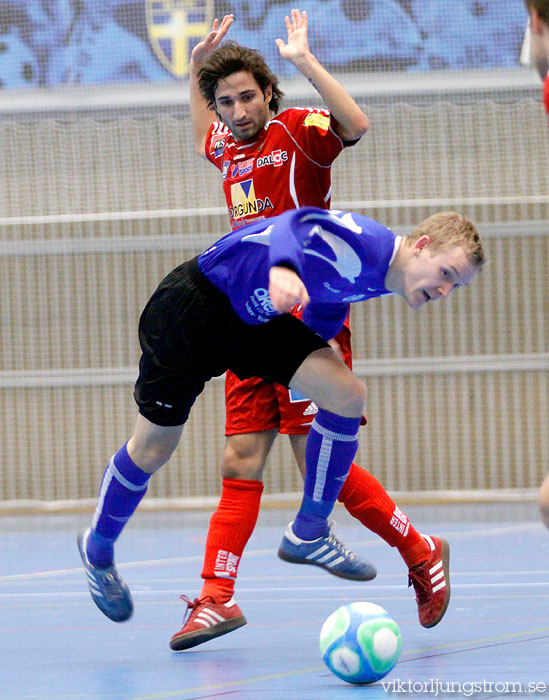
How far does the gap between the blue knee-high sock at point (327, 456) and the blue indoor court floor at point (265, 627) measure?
450 millimetres

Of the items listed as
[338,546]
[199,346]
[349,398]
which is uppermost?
[199,346]

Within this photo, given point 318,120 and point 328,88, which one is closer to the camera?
point 328,88

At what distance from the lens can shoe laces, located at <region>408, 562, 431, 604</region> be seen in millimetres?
3570

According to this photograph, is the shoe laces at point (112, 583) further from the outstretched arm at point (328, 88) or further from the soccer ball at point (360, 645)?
the outstretched arm at point (328, 88)

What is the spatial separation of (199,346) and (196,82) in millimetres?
1176

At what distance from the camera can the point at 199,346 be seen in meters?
3.35

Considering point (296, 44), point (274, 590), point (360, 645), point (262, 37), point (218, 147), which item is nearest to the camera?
point (360, 645)

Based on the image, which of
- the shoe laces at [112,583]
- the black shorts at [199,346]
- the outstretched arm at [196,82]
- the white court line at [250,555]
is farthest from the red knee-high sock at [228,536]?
the white court line at [250,555]

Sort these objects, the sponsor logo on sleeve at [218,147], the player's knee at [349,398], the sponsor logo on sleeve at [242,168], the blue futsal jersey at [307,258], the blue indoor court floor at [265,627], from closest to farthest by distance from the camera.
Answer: the blue indoor court floor at [265,627] < the blue futsal jersey at [307,258] < the player's knee at [349,398] < the sponsor logo on sleeve at [242,168] < the sponsor logo on sleeve at [218,147]

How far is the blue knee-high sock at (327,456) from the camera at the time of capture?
3.41 metres

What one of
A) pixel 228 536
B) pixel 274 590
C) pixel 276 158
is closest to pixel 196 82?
pixel 276 158

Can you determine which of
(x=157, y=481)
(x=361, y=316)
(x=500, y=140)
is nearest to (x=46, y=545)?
(x=157, y=481)

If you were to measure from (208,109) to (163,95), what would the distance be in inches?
211

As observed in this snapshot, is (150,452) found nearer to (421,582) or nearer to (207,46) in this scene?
(421,582)
